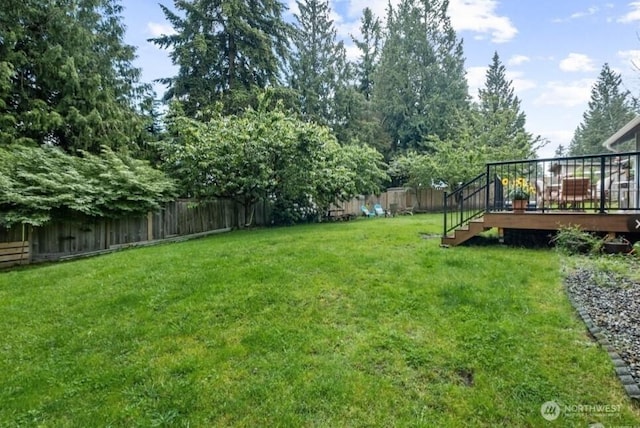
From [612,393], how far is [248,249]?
564cm

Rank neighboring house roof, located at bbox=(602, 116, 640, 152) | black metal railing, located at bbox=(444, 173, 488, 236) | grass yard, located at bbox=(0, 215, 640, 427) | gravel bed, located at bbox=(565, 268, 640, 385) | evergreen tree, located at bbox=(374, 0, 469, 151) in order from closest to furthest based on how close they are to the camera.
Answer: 1. grass yard, located at bbox=(0, 215, 640, 427)
2. gravel bed, located at bbox=(565, 268, 640, 385)
3. black metal railing, located at bbox=(444, 173, 488, 236)
4. neighboring house roof, located at bbox=(602, 116, 640, 152)
5. evergreen tree, located at bbox=(374, 0, 469, 151)

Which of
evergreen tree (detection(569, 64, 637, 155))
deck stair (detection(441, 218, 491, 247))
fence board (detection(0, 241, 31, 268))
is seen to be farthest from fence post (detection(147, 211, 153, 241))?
evergreen tree (detection(569, 64, 637, 155))

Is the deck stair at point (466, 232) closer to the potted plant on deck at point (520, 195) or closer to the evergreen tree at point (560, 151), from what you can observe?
the potted plant on deck at point (520, 195)

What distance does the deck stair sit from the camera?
22.6 ft

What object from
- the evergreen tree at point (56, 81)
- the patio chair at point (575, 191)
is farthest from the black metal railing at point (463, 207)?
the evergreen tree at point (56, 81)

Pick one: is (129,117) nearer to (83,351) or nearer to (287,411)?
(83,351)

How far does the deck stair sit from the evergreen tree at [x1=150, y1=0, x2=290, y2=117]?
40.0ft

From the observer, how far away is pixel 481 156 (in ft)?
53.8

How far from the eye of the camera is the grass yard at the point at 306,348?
2604 mm

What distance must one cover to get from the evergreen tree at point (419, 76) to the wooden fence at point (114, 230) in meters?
15.2

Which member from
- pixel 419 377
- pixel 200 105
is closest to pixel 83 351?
pixel 419 377

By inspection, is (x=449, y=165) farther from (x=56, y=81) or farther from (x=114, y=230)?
(x=56, y=81)

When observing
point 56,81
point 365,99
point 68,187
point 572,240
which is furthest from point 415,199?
point 56,81

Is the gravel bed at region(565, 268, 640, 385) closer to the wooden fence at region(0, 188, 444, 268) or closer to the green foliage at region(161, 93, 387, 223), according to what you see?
the green foliage at region(161, 93, 387, 223)
